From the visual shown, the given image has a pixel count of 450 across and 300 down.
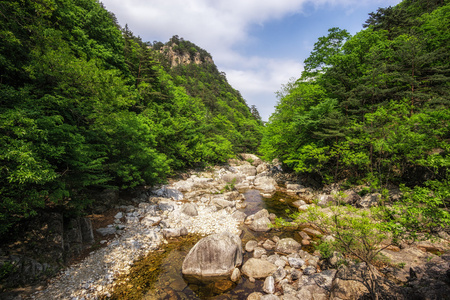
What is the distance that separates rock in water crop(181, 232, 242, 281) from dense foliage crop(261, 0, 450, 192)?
1062cm

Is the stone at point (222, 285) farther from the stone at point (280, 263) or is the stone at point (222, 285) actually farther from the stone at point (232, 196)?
the stone at point (232, 196)

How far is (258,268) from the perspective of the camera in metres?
7.52

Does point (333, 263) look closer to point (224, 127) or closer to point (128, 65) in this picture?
point (128, 65)

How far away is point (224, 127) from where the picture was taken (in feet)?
131

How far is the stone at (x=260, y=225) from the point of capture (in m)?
11.2

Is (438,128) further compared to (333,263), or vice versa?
(438,128)

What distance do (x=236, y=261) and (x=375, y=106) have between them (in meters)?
16.2

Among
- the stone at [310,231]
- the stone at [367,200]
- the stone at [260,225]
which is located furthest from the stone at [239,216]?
the stone at [367,200]

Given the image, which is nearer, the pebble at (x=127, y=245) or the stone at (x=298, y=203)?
the pebble at (x=127, y=245)

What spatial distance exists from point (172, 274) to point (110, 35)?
72.2ft

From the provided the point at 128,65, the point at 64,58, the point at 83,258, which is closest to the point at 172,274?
the point at 83,258

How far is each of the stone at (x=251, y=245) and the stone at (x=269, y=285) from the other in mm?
2306

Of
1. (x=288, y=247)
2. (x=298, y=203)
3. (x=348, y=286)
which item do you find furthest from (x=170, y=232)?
(x=298, y=203)

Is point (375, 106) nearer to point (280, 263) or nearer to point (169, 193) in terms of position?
point (280, 263)
